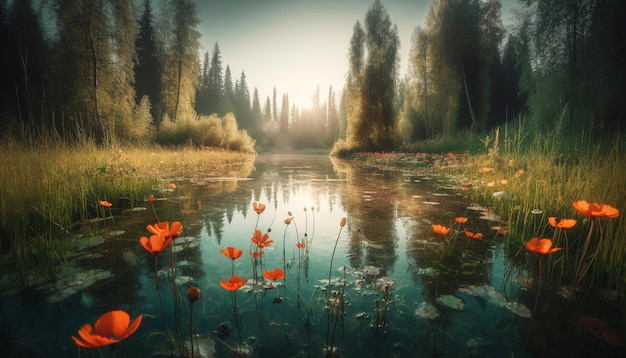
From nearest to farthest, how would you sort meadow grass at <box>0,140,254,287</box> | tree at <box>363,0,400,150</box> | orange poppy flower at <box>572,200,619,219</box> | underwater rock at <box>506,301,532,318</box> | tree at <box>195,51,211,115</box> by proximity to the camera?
orange poppy flower at <box>572,200,619,219</box>, underwater rock at <box>506,301,532,318</box>, meadow grass at <box>0,140,254,287</box>, tree at <box>363,0,400,150</box>, tree at <box>195,51,211,115</box>

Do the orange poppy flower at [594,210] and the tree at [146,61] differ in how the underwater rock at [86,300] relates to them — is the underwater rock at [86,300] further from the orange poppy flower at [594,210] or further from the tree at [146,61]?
the tree at [146,61]

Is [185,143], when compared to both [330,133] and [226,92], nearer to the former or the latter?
[226,92]

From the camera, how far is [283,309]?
157cm

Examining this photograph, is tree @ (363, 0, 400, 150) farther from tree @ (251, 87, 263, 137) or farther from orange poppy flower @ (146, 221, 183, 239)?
tree @ (251, 87, 263, 137)

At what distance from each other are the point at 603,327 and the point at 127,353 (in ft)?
7.63

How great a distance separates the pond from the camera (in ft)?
4.11

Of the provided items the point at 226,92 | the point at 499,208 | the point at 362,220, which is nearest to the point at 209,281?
the point at 362,220

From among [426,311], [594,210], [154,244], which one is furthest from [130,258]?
[594,210]

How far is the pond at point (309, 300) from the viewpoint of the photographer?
125 cm

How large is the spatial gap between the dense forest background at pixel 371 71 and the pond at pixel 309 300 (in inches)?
166

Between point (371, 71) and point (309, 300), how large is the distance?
17670 millimetres

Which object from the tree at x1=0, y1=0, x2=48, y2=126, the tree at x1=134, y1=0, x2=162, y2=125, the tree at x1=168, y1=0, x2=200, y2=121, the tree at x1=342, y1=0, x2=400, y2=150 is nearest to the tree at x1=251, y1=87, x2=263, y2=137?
the tree at x1=134, y1=0, x2=162, y2=125

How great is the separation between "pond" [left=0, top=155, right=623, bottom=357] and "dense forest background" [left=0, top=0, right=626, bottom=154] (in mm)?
4225

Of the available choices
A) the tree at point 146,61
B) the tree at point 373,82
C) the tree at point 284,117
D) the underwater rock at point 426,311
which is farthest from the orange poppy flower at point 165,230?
the tree at point 284,117
